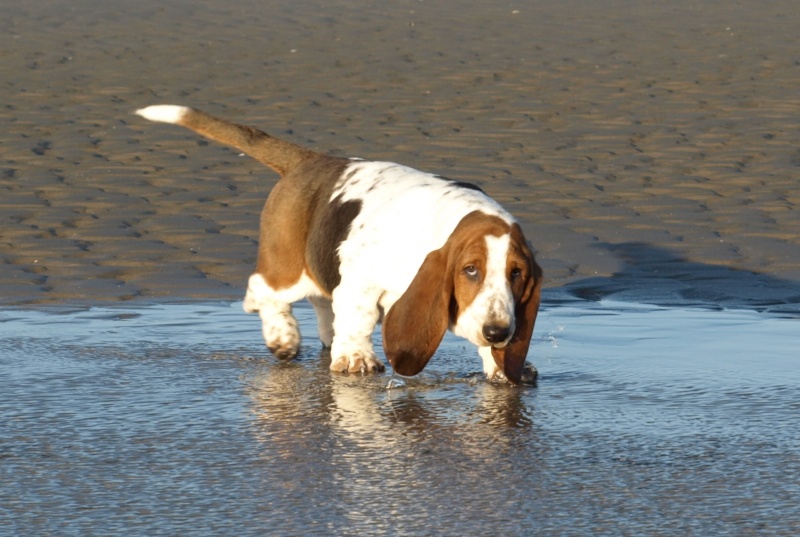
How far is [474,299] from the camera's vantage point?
219 inches

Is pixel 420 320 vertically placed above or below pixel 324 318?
above

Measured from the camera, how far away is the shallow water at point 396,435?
4223 mm

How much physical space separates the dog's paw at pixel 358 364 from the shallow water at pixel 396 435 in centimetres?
9

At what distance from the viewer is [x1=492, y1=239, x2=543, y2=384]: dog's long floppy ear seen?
5691 millimetres

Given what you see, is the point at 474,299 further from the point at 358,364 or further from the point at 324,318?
the point at 324,318

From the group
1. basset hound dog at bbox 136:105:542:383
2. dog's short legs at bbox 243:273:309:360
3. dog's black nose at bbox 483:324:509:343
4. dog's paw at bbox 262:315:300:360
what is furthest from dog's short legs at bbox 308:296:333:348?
dog's black nose at bbox 483:324:509:343

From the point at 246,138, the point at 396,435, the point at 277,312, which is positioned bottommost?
the point at 396,435

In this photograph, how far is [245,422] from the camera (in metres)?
5.27

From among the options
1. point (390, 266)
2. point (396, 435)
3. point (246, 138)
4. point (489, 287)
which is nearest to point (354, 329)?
point (390, 266)

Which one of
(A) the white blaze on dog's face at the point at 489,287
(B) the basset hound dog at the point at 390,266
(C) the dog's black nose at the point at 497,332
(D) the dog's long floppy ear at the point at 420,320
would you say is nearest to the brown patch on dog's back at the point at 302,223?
(B) the basset hound dog at the point at 390,266

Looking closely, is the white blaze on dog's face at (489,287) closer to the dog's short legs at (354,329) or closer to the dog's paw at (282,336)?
the dog's short legs at (354,329)

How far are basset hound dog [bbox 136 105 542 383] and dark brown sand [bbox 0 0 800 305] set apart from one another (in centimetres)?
114

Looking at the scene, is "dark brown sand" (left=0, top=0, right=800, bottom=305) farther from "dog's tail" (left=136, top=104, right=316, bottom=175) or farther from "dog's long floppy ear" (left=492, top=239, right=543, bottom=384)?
"dog's long floppy ear" (left=492, top=239, right=543, bottom=384)

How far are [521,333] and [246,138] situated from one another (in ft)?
6.56
